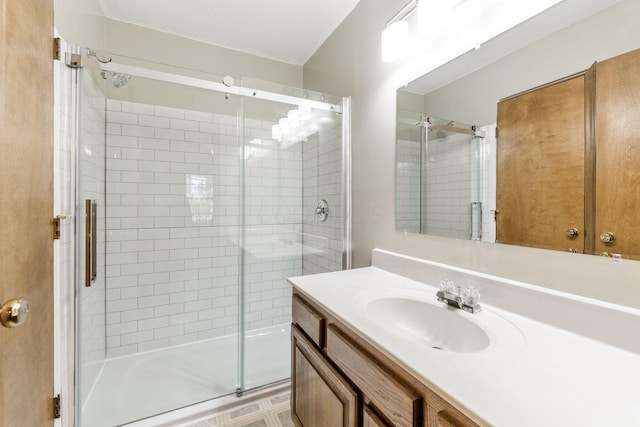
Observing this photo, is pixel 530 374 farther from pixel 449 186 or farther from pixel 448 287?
pixel 449 186

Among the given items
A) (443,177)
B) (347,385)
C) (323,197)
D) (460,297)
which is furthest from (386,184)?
(347,385)

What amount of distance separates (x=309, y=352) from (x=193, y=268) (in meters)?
1.55

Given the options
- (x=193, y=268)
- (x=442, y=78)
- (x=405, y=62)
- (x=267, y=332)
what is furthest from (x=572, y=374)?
(x=193, y=268)

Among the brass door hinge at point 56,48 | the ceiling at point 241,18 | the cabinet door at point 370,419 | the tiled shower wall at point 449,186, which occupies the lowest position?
the cabinet door at point 370,419

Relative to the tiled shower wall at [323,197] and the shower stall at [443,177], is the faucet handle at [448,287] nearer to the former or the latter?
the shower stall at [443,177]

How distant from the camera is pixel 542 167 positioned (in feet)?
2.90

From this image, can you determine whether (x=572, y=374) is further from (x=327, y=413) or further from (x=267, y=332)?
(x=267, y=332)

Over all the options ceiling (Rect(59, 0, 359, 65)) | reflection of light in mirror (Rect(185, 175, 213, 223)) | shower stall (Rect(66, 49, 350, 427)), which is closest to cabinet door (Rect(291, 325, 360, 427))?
shower stall (Rect(66, 49, 350, 427))

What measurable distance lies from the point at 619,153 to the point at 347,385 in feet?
3.32

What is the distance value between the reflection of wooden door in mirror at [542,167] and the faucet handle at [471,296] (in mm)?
222

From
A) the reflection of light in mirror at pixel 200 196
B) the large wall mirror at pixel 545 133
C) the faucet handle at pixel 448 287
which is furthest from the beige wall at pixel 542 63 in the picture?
the reflection of light in mirror at pixel 200 196

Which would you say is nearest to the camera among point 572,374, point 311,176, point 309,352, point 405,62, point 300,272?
point 572,374

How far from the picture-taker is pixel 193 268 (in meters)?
2.31

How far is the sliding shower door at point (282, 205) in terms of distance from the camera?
1.99 metres
